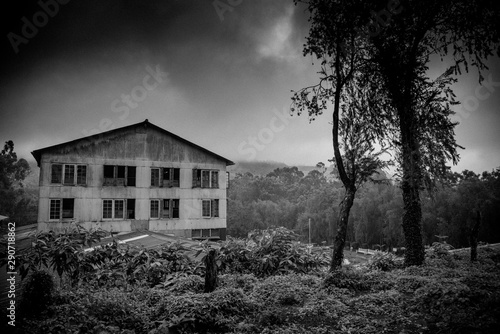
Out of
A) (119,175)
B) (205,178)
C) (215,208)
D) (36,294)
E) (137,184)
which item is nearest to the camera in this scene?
(36,294)

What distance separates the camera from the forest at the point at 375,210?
38.2m

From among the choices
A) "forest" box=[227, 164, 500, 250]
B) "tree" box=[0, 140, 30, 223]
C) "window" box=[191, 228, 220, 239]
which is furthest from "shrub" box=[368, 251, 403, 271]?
"tree" box=[0, 140, 30, 223]

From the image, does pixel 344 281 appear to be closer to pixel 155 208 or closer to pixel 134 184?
pixel 155 208

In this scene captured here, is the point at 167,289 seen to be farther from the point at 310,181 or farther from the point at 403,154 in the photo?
the point at 310,181

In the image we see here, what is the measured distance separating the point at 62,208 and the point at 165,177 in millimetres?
8973

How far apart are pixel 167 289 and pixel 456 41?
1283 centimetres

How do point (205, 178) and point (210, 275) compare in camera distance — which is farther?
point (205, 178)

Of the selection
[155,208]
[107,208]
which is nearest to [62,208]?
[107,208]

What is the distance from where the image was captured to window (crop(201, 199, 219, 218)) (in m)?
30.1

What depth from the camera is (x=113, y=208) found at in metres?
26.6

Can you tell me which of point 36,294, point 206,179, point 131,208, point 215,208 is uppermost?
point 206,179

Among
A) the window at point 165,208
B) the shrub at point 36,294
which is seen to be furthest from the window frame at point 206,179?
the shrub at point 36,294

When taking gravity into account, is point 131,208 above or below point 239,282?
above

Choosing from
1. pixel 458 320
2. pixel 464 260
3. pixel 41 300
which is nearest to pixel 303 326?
pixel 458 320
